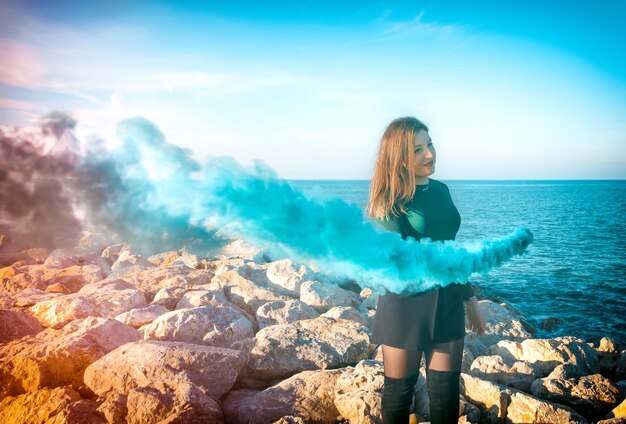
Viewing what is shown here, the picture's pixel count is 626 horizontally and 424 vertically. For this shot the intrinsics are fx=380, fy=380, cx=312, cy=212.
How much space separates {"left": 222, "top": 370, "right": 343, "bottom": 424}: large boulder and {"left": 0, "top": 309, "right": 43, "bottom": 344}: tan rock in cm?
391

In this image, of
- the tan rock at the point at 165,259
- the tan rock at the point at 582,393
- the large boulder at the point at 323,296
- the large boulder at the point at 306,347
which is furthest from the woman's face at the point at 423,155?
the tan rock at the point at 165,259

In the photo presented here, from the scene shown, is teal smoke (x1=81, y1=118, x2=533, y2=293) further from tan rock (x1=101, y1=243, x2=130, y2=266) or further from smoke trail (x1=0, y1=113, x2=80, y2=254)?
tan rock (x1=101, y1=243, x2=130, y2=266)

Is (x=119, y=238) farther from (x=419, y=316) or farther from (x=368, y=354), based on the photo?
(x=368, y=354)

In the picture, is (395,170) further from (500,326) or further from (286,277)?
(500,326)

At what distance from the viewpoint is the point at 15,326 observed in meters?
6.22

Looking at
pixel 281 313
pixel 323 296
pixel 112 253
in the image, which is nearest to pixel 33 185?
pixel 281 313

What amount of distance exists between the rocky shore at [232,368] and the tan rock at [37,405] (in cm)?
1

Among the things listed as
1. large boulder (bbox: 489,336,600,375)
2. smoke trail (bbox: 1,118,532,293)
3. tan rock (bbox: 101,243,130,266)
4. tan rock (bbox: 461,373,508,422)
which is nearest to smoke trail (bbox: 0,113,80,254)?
smoke trail (bbox: 1,118,532,293)

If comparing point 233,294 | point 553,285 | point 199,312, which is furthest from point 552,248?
point 199,312

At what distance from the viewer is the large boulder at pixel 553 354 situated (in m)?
5.98

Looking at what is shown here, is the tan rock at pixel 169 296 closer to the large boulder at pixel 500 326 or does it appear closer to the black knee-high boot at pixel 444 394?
the black knee-high boot at pixel 444 394

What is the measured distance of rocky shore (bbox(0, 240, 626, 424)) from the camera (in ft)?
13.7

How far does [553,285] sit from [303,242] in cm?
1802

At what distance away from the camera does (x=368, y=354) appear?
20.1 ft
